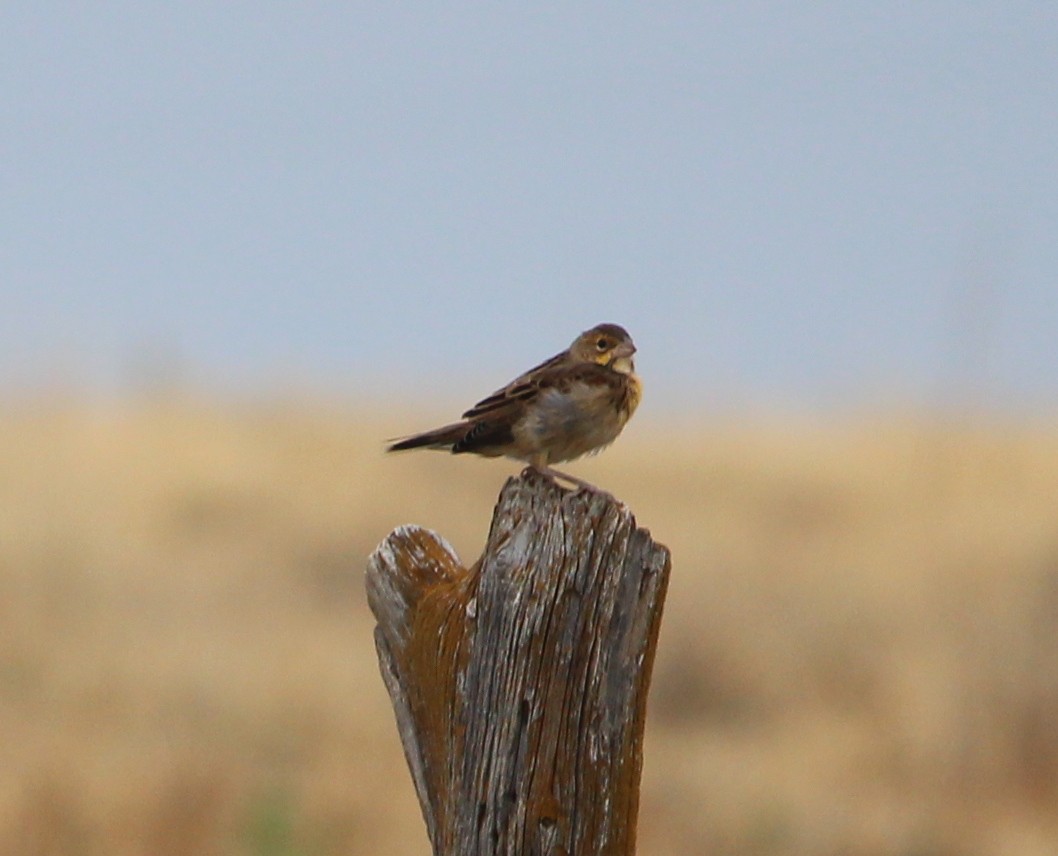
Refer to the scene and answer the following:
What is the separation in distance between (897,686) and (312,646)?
3.66 metres

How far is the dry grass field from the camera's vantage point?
9312 millimetres

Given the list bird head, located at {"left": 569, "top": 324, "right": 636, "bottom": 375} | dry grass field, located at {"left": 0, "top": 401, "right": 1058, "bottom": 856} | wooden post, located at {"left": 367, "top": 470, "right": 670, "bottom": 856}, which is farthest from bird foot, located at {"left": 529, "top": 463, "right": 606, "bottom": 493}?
dry grass field, located at {"left": 0, "top": 401, "right": 1058, "bottom": 856}

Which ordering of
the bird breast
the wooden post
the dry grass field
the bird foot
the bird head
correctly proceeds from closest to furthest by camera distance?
the wooden post → the bird foot → the bird breast → the bird head → the dry grass field

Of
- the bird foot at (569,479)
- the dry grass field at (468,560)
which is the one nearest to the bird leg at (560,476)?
the bird foot at (569,479)

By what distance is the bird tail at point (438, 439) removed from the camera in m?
4.20

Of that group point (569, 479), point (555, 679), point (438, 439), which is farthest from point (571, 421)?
point (555, 679)

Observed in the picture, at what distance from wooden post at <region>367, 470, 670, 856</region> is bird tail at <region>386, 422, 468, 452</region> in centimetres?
126

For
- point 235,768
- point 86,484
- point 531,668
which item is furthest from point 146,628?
point 531,668

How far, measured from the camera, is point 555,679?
9.32 ft

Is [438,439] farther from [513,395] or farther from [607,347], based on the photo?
[607,347]

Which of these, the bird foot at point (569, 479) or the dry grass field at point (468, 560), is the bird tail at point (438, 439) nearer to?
the bird foot at point (569, 479)

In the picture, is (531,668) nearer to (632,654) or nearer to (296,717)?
(632,654)

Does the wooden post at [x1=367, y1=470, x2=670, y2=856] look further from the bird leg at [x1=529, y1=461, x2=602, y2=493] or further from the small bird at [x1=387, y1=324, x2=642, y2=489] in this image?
the small bird at [x1=387, y1=324, x2=642, y2=489]

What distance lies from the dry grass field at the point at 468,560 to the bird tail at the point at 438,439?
3.46 m
